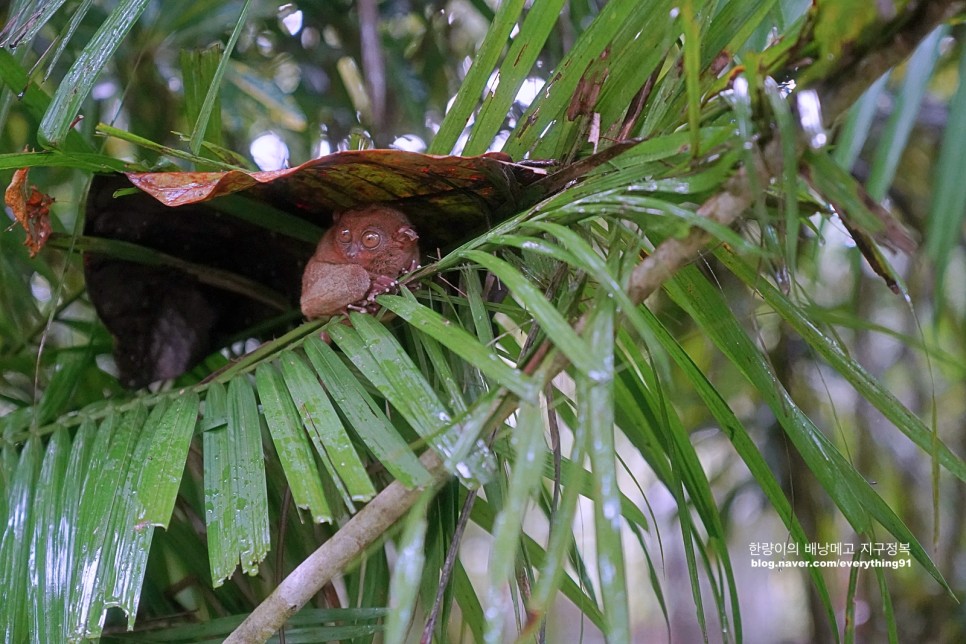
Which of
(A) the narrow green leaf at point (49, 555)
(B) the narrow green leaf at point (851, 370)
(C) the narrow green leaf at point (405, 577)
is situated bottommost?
(C) the narrow green leaf at point (405, 577)

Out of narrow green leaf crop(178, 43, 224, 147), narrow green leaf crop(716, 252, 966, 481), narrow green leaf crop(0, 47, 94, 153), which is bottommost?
narrow green leaf crop(716, 252, 966, 481)

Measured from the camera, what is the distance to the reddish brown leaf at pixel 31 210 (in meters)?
0.88

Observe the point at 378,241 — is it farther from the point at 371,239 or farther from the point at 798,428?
Answer: the point at 798,428

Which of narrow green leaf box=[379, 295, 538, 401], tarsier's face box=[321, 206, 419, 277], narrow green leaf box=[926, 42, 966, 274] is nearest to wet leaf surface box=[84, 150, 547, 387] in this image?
tarsier's face box=[321, 206, 419, 277]

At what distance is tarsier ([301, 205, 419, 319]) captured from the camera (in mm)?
858

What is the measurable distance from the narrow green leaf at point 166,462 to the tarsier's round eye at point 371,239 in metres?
0.25

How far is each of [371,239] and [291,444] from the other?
0.29m

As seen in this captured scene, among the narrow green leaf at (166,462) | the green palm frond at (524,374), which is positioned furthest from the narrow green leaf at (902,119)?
the narrow green leaf at (166,462)

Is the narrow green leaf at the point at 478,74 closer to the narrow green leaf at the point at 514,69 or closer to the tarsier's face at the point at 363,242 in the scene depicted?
the narrow green leaf at the point at 514,69

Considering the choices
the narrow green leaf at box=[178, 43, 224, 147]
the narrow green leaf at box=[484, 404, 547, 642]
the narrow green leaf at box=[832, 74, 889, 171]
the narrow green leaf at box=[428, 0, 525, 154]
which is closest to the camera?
the narrow green leaf at box=[484, 404, 547, 642]

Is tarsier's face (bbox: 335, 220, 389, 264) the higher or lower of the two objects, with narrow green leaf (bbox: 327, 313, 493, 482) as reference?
higher

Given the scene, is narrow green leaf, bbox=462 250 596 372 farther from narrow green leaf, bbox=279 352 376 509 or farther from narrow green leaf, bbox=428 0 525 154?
narrow green leaf, bbox=428 0 525 154

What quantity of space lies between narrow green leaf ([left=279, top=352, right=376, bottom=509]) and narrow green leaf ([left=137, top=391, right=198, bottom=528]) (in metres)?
0.12

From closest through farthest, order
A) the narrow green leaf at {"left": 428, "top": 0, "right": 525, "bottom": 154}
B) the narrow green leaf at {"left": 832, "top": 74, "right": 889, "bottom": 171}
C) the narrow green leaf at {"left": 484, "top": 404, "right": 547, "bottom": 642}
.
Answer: the narrow green leaf at {"left": 484, "top": 404, "right": 547, "bottom": 642}
the narrow green leaf at {"left": 832, "top": 74, "right": 889, "bottom": 171}
the narrow green leaf at {"left": 428, "top": 0, "right": 525, "bottom": 154}
